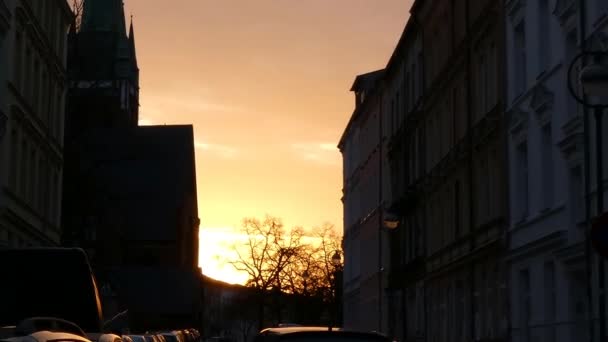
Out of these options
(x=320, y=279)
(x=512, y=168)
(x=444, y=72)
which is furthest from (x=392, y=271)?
(x=320, y=279)

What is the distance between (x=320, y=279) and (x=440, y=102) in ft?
257

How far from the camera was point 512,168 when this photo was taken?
103ft

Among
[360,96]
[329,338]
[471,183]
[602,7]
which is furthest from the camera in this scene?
[360,96]

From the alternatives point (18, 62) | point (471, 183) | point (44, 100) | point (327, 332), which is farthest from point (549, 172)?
point (44, 100)

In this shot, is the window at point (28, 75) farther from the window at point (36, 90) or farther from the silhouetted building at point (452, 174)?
the silhouetted building at point (452, 174)

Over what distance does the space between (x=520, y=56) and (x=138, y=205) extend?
83632 millimetres

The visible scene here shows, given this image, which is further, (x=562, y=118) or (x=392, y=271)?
(x=392, y=271)

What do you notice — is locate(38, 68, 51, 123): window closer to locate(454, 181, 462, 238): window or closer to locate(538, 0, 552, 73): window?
locate(454, 181, 462, 238): window

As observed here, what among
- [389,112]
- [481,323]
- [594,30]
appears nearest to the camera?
[594,30]

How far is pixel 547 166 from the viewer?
28766 millimetres

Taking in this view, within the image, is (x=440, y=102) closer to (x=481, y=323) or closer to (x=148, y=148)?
(x=481, y=323)

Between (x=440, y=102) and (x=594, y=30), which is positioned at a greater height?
(x=440, y=102)

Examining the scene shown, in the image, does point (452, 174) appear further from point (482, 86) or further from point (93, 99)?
point (93, 99)

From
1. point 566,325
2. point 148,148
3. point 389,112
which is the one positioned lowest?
point 566,325
